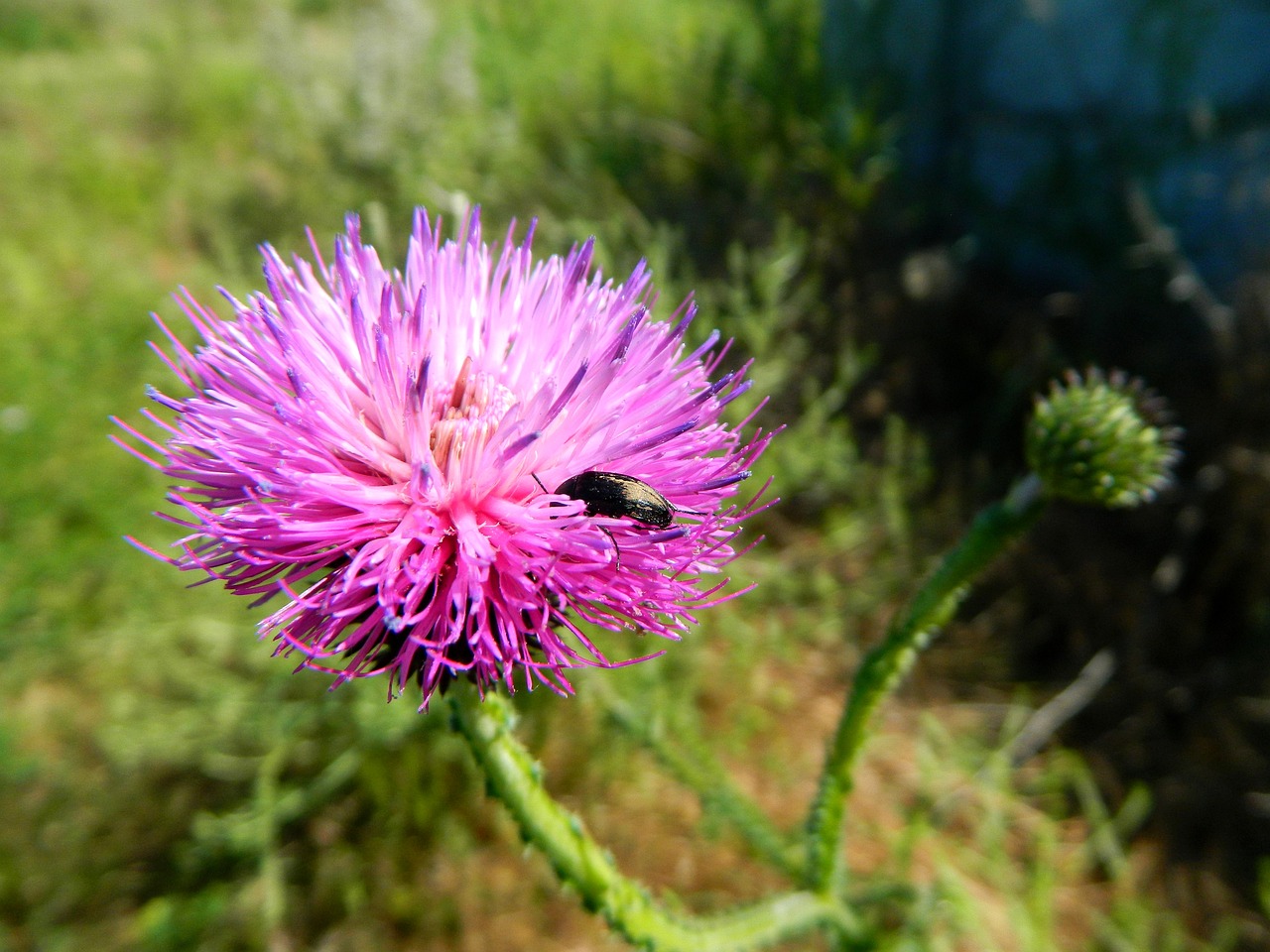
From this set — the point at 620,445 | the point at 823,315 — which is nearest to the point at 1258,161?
the point at 823,315

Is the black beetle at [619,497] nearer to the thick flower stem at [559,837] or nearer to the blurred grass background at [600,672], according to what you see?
the thick flower stem at [559,837]

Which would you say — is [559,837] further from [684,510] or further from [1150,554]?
[1150,554]

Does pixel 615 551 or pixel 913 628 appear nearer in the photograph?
pixel 615 551

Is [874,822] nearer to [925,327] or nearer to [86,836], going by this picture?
[925,327]

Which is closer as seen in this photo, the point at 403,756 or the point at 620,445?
the point at 620,445

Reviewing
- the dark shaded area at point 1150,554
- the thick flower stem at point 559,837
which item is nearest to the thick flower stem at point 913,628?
the thick flower stem at point 559,837

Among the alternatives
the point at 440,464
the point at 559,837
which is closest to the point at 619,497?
the point at 440,464
